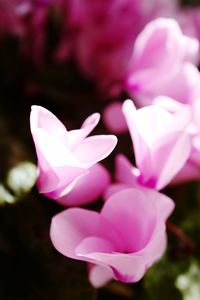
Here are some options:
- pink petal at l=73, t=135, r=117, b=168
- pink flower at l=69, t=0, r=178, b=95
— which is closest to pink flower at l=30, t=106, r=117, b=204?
pink petal at l=73, t=135, r=117, b=168

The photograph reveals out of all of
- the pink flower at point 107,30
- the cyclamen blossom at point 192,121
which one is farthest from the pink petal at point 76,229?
the pink flower at point 107,30

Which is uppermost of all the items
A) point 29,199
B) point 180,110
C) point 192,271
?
point 180,110

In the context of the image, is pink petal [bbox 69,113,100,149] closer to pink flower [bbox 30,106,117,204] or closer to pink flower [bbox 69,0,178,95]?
pink flower [bbox 30,106,117,204]

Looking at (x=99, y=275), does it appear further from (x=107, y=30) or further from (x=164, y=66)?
(x=107, y=30)

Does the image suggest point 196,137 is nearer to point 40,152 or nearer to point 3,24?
point 40,152

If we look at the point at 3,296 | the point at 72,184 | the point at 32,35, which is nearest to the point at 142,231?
the point at 72,184

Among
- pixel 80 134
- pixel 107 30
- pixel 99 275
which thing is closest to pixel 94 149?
pixel 80 134
